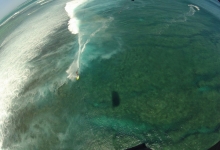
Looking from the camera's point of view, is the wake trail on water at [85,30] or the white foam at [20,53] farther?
the wake trail on water at [85,30]

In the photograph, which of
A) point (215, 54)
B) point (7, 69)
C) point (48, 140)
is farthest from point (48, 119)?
point (215, 54)

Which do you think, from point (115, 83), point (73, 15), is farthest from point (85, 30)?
point (115, 83)

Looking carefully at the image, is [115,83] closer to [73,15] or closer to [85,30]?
[85,30]

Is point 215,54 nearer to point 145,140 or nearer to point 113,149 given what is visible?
point 145,140

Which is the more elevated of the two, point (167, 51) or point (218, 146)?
point (167, 51)

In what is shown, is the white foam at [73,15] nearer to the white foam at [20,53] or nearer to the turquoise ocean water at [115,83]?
the turquoise ocean water at [115,83]

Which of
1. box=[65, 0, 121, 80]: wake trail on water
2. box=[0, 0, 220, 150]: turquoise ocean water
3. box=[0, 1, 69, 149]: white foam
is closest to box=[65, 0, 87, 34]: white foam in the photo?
box=[65, 0, 121, 80]: wake trail on water

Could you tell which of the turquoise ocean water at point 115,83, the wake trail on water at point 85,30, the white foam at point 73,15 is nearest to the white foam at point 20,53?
the turquoise ocean water at point 115,83

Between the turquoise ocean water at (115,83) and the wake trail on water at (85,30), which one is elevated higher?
the wake trail on water at (85,30)
